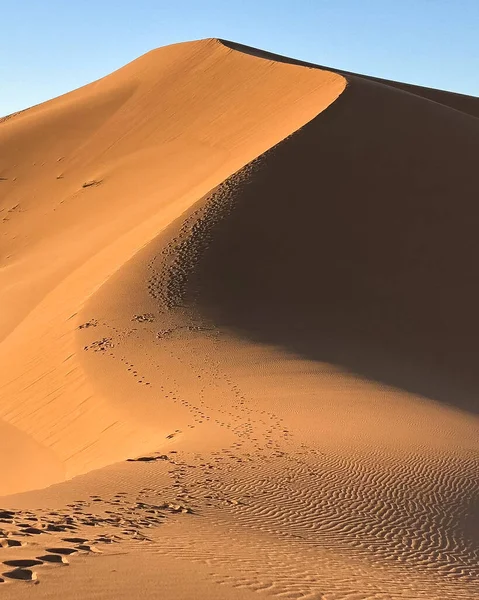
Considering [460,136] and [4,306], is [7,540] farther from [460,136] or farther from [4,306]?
[460,136]

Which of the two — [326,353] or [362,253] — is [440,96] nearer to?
[362,253]

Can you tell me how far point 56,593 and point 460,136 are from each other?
78.8ft

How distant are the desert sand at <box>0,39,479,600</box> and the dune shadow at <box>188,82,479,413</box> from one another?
Answer: 0.22 feet

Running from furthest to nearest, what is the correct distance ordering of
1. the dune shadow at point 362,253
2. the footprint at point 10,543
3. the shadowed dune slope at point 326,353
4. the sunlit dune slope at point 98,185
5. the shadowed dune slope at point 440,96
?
the shadowed dune slope at point 440,96 < the dune shadow at point 362,253 < the sunlit dune slope at point 98,185 < the shadowed dune slope at point 326,353 < the footprint at point 10,543

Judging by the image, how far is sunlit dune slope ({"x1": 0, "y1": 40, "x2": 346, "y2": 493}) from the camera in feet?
42.7

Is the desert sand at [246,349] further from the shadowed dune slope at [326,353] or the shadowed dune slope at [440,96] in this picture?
the shadowed dune slope at [440,96]

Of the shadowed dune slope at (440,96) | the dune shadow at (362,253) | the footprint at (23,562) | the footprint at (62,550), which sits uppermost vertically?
the shadowed dune slope at (440,96)

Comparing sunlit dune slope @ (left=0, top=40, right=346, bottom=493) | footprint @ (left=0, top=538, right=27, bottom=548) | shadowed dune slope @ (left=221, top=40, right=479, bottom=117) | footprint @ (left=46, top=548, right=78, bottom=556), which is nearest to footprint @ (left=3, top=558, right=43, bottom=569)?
footprint @ (left=46, top=548, right=78, bottom=556)

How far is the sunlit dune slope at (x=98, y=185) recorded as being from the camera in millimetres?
13008

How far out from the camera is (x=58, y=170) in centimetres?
3219

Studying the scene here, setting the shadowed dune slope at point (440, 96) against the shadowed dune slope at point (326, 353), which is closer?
the shadowed dune slope at point (326, 353)

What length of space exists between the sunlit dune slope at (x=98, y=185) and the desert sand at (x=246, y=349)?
0.09m

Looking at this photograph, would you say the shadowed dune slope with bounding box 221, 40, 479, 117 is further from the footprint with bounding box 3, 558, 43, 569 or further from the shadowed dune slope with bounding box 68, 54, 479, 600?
the footprint with bounding box 3, 558, 43, 569

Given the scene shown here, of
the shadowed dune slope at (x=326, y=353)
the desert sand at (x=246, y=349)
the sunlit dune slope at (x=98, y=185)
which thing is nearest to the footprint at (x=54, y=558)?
the desert sand at (x=246, y=349)
